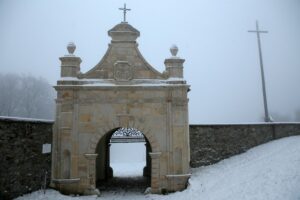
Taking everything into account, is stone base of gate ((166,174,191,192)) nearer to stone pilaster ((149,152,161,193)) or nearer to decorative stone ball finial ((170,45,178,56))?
stone pilaster ((149,152,161,193))

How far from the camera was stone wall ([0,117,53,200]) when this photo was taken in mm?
9406

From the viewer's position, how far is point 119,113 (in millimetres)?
13188

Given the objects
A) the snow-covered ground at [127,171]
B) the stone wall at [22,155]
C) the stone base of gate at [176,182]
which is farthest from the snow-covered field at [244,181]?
the snow-covered ground at [127,171]

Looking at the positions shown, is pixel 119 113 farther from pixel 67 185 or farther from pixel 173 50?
pixel 173 50

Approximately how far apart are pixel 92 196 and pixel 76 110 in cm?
388

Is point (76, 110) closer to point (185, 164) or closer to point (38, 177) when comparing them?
point (38, 177)

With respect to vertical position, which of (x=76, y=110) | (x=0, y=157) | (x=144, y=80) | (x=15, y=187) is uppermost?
(x=144, y=80)

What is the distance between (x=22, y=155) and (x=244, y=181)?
26.9 feet

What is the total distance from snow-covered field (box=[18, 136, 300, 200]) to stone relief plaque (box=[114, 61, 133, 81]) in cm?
541

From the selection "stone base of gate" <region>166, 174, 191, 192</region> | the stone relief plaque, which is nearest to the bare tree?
the stone relief plaque

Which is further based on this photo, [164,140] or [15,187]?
[164,140]

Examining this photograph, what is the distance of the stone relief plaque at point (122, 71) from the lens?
528 inches

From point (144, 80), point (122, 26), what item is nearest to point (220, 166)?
point (144, 80)

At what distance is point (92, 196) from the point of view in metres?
12.4
